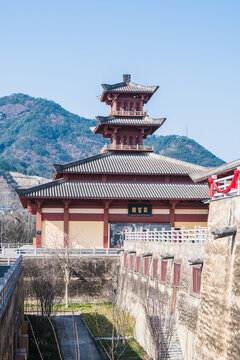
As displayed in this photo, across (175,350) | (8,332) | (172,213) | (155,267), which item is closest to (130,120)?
(172,213)

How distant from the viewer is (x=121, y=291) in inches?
1463

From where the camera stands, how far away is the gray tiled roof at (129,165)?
148 feet

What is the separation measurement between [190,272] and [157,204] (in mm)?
22267

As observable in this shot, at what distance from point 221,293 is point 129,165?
31.7m

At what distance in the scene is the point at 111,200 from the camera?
4294 cm

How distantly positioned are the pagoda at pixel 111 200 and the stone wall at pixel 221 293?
24.7m

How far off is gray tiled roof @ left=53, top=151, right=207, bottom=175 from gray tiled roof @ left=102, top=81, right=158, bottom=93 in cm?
674

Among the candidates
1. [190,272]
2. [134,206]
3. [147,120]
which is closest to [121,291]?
[134,206]

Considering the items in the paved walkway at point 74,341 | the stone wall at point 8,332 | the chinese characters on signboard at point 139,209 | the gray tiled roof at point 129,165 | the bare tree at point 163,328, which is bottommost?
the paved walkway at point 74,341

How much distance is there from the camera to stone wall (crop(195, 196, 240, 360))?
1471 cm

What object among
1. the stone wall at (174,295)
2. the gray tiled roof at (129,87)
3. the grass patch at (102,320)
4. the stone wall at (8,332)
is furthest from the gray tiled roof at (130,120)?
the stone wall at (8,332)

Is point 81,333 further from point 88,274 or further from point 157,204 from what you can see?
point 157,204

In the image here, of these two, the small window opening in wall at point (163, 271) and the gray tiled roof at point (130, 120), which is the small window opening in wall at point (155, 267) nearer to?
the small window opening in wall at point (163, 271)

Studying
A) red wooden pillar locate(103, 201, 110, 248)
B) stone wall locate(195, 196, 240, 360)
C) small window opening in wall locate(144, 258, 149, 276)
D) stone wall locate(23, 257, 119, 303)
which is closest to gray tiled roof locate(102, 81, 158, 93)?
red wooden pillar locate(103, 201, 110, 248)
